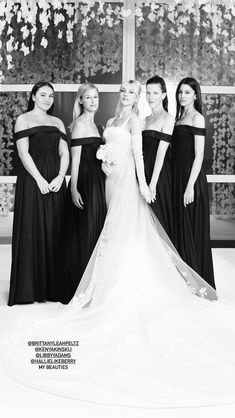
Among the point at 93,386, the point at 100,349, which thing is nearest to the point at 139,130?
the point at 100,349

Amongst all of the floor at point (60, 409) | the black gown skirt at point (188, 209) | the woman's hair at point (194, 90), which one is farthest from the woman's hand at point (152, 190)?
the floor at point (60, 409)

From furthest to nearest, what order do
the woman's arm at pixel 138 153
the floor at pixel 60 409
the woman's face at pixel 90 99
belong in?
1. the woman's face at pixel 90 99
2. the woman's arm at pixel 138 153
3. the floor at pixel 60 409

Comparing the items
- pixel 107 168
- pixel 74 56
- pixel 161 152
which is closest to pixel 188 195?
pixel 161 152

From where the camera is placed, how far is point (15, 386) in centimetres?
238

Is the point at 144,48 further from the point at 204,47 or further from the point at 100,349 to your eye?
the point at 100,349

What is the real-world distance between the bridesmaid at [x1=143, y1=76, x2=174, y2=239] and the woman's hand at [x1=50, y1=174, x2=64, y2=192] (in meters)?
0.61

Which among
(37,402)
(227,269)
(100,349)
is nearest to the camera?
(37,402)

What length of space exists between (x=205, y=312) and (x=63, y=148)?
1556mm

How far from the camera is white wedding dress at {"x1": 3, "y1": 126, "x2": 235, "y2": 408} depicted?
7.66ft

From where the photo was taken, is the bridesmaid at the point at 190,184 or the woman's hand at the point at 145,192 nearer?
the woman's hand at the point at 145,192

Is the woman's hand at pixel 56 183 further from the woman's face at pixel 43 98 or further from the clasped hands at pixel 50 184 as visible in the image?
the woman's face at pixel 43 98

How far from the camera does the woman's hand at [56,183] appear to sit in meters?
3.89

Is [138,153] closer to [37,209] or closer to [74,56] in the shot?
[37,209]

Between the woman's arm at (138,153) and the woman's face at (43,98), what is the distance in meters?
0.65
